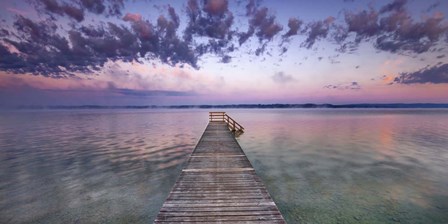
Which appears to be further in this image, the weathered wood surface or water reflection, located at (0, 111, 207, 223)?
water reflection, located at (0, 111, 207, 223)

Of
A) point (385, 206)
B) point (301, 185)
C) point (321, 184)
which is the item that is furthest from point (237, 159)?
point (385, 206)

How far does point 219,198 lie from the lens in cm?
779

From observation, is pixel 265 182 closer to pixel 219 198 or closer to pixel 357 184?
pixel 357 184

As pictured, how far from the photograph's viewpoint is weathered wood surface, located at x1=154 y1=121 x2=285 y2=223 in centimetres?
650

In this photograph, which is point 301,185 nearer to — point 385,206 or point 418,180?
point 385,206

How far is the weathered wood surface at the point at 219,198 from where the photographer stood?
6.50 metres

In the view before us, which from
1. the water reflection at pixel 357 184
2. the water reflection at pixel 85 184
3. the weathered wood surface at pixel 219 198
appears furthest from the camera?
the water reflection at pixel 357 184

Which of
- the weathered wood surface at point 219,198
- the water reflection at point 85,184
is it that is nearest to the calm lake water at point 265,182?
the water reflection at point 85,184

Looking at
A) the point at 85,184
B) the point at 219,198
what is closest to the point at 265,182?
the point at 219,198

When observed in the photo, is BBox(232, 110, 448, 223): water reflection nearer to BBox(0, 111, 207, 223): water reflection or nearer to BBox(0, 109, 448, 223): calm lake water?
BBox(0, 109, 448, 223): calm lake water

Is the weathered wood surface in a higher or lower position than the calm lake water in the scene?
higher

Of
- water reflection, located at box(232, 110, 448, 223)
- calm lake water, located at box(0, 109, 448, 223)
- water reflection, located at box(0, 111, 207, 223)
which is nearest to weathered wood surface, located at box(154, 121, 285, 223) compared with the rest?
calm lake water, located at box(0, 109, 448, 223)

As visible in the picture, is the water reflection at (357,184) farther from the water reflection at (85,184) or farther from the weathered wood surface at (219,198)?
the water reflection at (85,184)

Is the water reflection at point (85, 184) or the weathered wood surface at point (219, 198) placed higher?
the weathered wood surface at point (219, 198)
